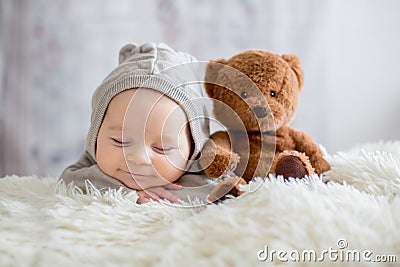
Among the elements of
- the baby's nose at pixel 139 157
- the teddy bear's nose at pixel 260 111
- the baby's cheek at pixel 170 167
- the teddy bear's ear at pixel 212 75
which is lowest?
the baby's cheek at pixel 170 167

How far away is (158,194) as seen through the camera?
1023 mm

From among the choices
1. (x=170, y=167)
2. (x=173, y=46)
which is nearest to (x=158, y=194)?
(x=170, y=167)

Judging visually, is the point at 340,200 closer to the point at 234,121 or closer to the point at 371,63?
the point at 234,121

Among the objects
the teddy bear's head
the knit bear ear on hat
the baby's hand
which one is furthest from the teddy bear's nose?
the knit bear ear on hat

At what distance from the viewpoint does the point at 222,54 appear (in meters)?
2.16

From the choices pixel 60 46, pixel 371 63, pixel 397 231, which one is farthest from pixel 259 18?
pixel 397 231

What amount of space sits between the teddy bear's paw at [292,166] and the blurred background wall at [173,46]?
1.23 meters

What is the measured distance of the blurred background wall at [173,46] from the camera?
2.15 m

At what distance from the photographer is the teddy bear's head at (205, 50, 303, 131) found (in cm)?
106

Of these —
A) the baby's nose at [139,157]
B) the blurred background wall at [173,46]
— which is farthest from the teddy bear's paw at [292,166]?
the blurred background wall at [173,46]

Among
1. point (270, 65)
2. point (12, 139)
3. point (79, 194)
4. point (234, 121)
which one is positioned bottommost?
point (12, 139)

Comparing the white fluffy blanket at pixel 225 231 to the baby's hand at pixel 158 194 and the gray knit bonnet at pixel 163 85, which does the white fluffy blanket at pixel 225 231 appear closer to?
the baby's hand at pixel 158 194

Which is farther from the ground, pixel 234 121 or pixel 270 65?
pixel 270 65

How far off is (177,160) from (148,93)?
0.15 metres
